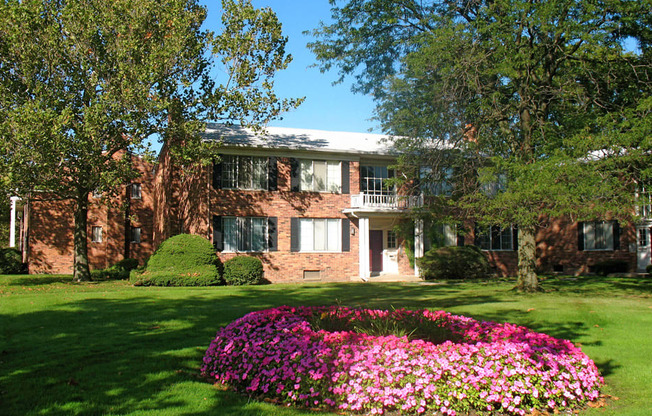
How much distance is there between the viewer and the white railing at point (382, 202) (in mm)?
24094

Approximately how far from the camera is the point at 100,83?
1875cm

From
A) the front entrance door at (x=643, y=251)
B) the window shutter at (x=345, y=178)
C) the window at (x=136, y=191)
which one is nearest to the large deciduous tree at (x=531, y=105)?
the window shutter at (x=345, y=178)

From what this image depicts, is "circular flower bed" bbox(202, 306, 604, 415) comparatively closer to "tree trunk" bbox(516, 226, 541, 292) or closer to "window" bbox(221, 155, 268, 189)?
"tree trunk" bbox(516, 226, 541, 292)

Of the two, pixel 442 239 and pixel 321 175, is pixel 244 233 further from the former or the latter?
pixel 442 239

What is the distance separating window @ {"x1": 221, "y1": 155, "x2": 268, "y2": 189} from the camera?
77.0ft

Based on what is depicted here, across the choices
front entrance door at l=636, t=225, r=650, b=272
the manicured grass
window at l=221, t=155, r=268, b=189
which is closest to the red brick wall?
window at l=221, t=155, r=268, b=189

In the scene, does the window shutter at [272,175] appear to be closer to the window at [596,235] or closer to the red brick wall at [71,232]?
the red brick wall at [71,232]

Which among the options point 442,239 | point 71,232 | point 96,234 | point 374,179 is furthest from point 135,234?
point 442,239

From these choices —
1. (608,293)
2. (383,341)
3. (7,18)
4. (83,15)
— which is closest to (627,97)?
(608,293)

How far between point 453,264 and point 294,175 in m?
8.29

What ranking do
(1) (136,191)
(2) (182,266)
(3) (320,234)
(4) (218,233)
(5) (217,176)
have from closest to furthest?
(2) (182,266) < (4) (218,233) < (5) (217,176) < (3) (320,234) < (1) (136,191)

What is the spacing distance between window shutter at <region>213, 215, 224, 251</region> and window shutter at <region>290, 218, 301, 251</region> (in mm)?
3108

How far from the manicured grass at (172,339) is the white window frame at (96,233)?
51.4 feet

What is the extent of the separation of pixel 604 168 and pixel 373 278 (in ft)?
38.1
